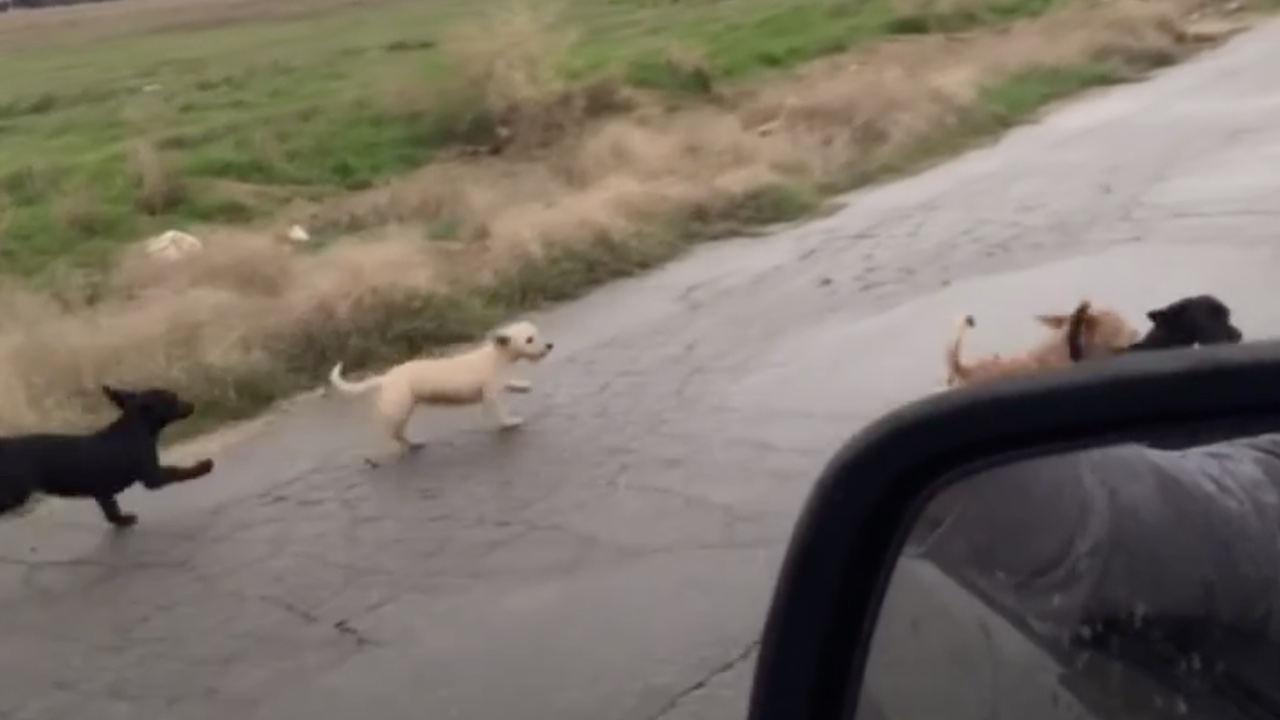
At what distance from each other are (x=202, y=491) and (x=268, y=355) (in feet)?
6.22

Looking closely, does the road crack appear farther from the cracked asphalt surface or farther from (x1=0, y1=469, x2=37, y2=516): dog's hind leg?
(x1=0, y1=469, x2=37, y2=516): dog's hind leg

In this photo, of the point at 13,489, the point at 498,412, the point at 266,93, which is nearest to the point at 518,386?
the point at 498,412

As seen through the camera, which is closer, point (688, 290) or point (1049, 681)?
point (1049, 681)

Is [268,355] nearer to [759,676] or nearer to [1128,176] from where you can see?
[1128,176]

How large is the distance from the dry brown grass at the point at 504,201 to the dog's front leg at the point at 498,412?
170 centimetres

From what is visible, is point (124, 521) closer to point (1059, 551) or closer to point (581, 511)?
point (581, 511)

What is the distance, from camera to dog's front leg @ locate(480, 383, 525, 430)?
9391 mm

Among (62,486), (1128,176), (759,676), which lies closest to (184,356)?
(62,486)

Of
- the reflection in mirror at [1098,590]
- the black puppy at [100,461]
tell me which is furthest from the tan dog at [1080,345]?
the reflection in mirror at [1098,590]

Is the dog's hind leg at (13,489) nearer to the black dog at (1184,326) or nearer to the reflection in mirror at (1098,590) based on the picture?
the black dog at (1184,326)

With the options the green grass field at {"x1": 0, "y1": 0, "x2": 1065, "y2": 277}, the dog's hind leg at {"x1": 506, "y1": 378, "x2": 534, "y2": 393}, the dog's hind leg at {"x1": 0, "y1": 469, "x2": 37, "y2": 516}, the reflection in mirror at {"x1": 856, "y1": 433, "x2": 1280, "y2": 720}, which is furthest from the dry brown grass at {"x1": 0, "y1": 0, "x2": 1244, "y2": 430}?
the reflection in mirror at {"x1": 856, "y1": 433, "x2": 1280, "y2": 720}

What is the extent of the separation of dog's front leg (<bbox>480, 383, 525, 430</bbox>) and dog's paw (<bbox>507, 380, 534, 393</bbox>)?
0.65 ft

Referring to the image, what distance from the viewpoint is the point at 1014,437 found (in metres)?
2.01

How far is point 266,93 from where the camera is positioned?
24953 millimetres
